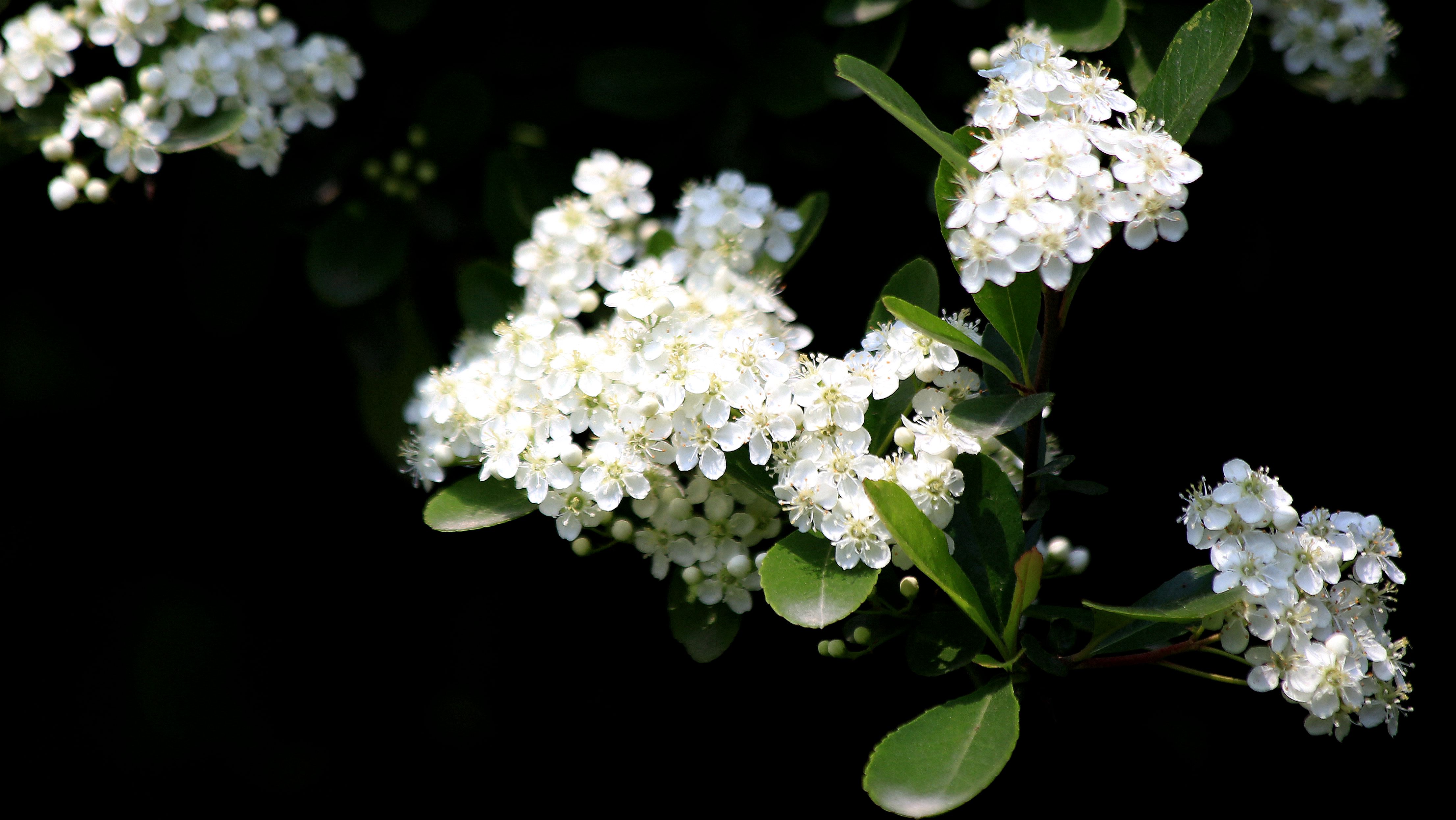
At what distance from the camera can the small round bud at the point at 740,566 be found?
4.16 ft

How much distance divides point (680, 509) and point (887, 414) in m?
0.29

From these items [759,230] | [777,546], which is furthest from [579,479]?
[759,230]

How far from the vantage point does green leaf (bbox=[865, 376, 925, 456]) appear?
1.29 m

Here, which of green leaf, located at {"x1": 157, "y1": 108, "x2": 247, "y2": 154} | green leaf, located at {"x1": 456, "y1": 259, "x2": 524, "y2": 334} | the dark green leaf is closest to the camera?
the dark green leaf

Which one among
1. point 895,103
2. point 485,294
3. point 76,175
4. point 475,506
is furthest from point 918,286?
point 76,175

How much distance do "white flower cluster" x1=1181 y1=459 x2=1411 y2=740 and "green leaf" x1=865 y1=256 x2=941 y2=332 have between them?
393mm

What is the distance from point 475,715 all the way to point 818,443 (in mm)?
1492

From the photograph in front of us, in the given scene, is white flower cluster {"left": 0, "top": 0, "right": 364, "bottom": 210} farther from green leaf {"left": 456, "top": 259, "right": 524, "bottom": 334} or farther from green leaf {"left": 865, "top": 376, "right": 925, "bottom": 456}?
green leaf {"left": 865, "top": 376, "right": 925, "bottom": 456}

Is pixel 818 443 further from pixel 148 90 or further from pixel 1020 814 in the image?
pixel 148 90

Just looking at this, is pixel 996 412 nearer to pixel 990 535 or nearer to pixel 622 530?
pixel 990 535

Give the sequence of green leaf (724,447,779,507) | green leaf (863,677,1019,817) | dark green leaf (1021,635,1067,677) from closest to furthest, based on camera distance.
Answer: green leaf (863,677,1019,817)
dark green leaf (1021,635,1067,677)
green leaf (724,447,779,507)

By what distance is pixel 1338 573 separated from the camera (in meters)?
1.10

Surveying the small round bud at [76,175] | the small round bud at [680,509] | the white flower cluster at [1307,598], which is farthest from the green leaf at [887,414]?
the small round bud at [76,175]

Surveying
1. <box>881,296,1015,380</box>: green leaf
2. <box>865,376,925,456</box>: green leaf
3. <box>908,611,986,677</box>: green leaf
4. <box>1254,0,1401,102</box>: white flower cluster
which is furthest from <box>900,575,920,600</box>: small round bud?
<box>1254,0,1401,102</box>: white flower cluster
